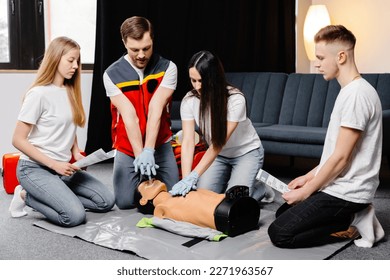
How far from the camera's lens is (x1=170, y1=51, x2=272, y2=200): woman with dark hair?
2385mm

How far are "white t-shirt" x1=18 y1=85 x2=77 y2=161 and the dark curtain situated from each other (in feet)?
5.10

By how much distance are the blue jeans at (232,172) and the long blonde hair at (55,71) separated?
2.25 ft

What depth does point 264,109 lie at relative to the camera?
13.7 feet

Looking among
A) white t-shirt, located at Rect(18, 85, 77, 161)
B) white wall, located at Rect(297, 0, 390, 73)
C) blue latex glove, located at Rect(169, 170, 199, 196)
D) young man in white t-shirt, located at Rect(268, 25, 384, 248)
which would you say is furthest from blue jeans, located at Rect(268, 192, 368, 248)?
white wall, located at Rect(297, 0, 390, 73)

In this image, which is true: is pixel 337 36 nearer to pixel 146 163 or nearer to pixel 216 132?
pixel 216 132

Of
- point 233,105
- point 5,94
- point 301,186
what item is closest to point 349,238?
point 301,186

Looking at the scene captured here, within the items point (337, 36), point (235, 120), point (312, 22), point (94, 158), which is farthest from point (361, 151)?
point (312, 22)

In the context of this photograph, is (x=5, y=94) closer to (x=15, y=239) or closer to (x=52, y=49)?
(x=52, y=49)

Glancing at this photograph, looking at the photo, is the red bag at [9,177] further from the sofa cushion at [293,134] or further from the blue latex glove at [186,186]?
the sofa cushion at [293,134]

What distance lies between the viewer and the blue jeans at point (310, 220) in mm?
2072

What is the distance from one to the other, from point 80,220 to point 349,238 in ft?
3.90

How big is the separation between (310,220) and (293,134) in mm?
1488

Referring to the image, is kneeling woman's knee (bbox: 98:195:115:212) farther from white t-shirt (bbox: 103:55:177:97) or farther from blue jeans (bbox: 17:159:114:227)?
white t-shirt (bbox: 103:55:177:97)

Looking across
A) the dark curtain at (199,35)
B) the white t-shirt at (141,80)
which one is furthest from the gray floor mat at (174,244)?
the dark curtain at (199,35)
